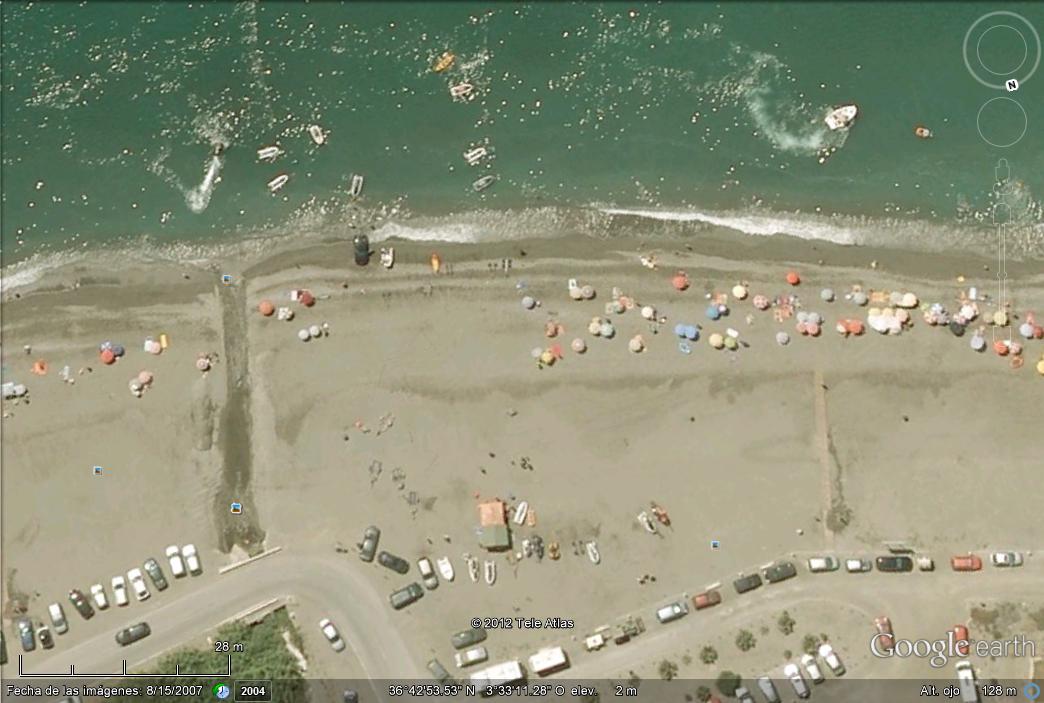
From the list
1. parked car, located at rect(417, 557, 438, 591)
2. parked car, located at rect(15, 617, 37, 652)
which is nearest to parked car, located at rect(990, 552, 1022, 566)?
parked car, located at rect(417, 557, 438, 591)

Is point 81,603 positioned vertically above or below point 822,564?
below

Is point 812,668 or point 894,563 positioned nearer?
point 812,668

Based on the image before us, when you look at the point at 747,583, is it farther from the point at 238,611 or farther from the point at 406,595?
the point at 238,611

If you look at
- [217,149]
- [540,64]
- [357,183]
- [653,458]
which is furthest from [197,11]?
[653,458]

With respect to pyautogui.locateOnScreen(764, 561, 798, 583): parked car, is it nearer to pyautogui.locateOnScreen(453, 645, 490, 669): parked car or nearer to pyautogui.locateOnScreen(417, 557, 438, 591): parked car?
pyautogui.locateOnScreen(453, 645, 490, 669): parked car

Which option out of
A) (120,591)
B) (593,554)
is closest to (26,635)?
(120,591)

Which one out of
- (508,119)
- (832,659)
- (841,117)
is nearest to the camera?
(832,659)

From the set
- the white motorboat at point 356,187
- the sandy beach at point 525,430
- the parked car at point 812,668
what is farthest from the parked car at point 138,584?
the parked car at point 812,668
